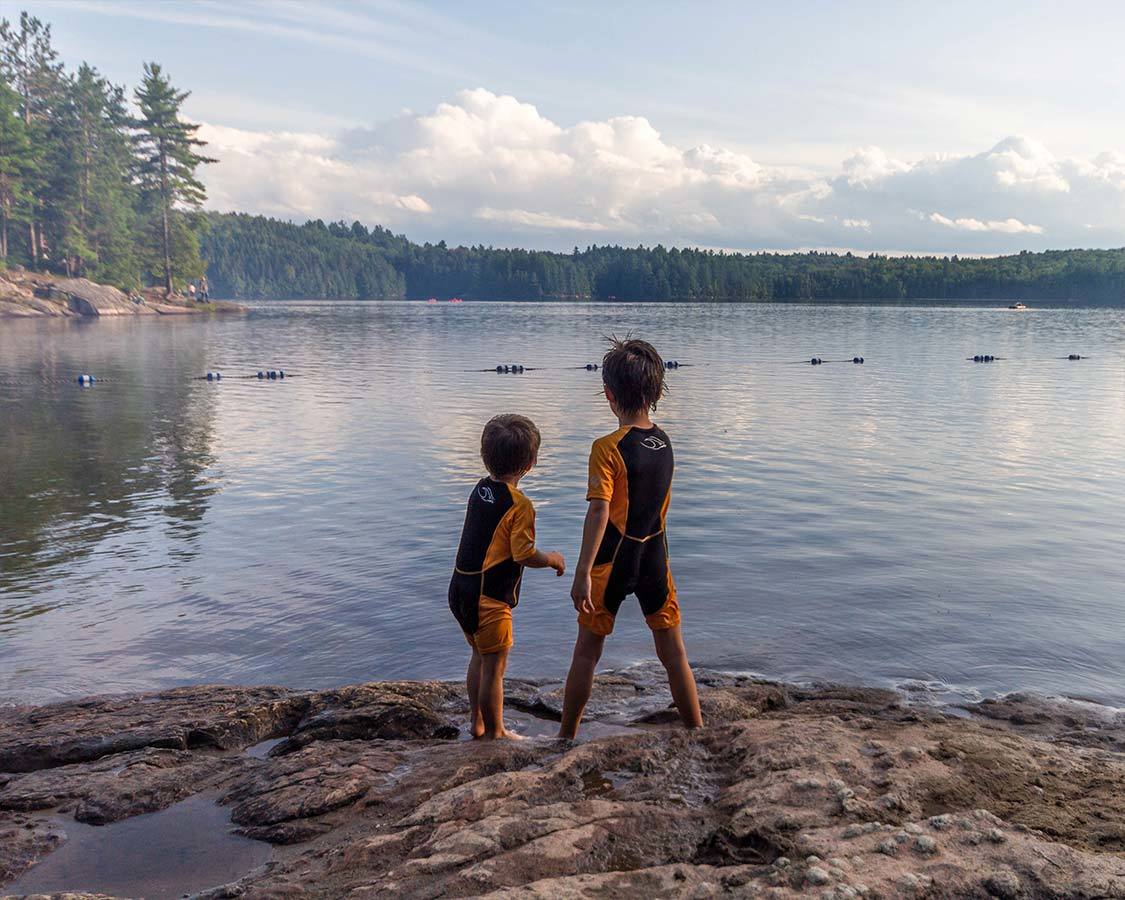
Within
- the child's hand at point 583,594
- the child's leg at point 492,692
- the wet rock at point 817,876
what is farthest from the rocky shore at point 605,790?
the child's hand at point 583,594

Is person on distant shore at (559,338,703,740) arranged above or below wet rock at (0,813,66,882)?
above

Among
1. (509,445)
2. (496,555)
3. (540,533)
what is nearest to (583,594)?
(496,555)

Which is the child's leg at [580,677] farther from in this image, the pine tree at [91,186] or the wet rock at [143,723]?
the pine tree at [91,186]

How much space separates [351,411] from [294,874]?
22.3m

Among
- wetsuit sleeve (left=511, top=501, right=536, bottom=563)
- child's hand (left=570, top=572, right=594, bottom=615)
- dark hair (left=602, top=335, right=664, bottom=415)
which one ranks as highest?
dark hair (left=602, top=335, right=664, bottom=415)

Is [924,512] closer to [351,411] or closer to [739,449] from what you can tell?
[739,449]

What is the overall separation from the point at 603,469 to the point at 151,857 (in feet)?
9.81

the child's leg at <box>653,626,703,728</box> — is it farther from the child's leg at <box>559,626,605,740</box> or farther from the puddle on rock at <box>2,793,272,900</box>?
the puddle on rock at <box>2,793,272,900</box>

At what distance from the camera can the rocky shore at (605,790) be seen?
11.7ft

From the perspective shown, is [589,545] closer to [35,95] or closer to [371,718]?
[371,718]

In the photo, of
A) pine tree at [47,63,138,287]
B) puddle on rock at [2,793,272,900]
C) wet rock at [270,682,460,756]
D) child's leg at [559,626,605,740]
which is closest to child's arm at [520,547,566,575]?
child's leg at [559,626,605,740]

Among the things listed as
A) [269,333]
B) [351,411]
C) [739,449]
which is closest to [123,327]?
[269,333]

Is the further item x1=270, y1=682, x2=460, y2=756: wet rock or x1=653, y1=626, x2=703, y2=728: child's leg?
x1=270, y1=682, x2=460, y2=756: wet rock

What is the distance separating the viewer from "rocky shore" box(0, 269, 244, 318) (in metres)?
82.6
